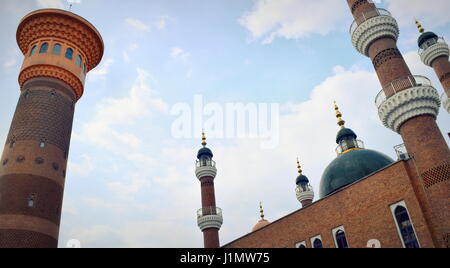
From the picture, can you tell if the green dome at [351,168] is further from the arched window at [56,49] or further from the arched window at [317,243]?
the arched window at [56,49]

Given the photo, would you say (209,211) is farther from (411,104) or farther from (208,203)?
(411,104)

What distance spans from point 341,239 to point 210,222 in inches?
427

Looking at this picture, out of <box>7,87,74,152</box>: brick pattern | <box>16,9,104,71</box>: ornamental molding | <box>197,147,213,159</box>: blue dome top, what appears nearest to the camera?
<box>7,87,74,152</box>: brick pattern

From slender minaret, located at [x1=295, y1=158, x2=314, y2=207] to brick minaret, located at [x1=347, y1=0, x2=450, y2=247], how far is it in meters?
15.8

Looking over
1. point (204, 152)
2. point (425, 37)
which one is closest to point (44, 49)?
point (204, 152)

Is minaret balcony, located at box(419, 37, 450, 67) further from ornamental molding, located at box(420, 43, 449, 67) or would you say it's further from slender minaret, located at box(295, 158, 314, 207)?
slender minaret, located at box(295, 158, 314, 207)

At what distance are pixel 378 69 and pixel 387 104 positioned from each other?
2.09 metres

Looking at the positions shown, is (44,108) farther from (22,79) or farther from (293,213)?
(293,213)

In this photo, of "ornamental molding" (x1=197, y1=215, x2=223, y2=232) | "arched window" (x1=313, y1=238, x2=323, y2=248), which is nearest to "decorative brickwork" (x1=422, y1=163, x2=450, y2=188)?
"arched window" (x1=313, y1=238, x2=323, y2=248)

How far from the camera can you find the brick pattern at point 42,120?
687 inches

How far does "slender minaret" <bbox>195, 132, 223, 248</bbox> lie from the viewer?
24141mm

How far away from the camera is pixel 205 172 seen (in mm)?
25875

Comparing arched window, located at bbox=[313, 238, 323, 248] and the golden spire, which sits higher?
the golden spire

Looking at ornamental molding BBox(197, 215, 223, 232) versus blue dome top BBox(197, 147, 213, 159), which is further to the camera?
blue dome top BBox(197, 147, 213, 159)
